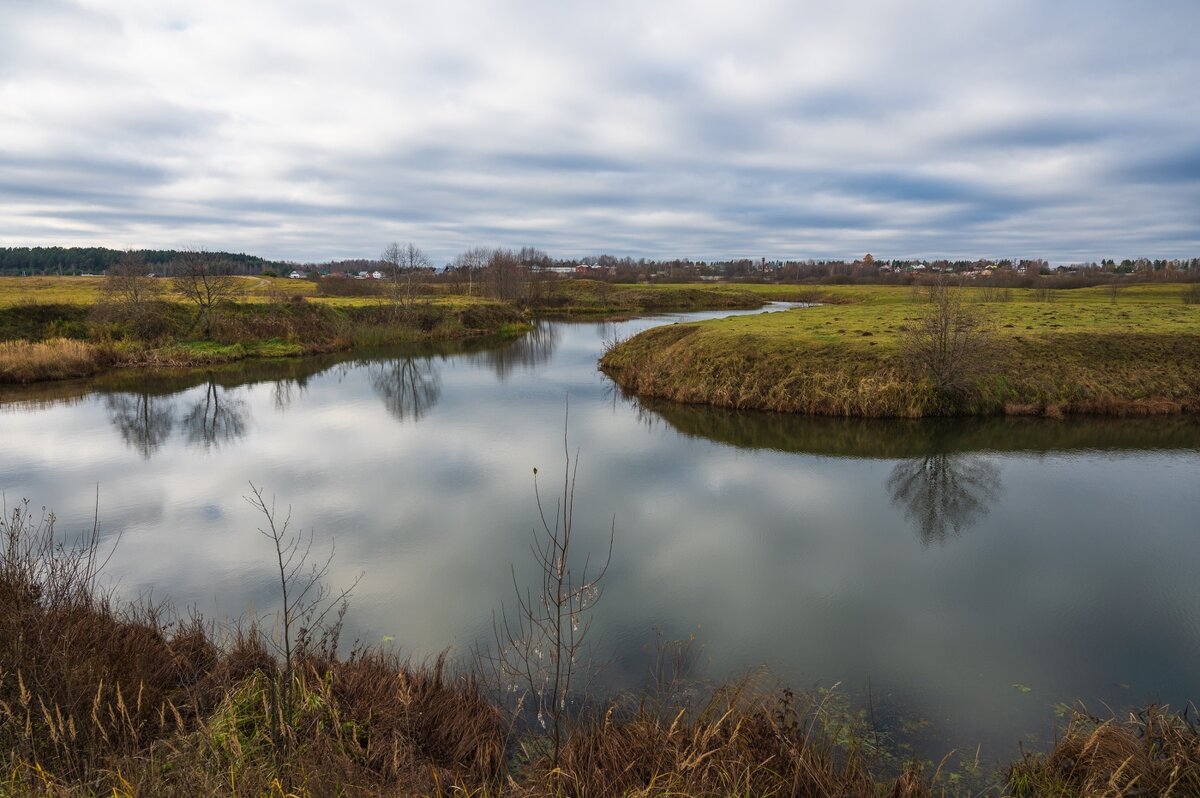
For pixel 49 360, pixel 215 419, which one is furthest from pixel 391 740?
pixel 49 360

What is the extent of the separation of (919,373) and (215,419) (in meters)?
25.0

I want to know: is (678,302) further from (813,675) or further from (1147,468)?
(813,675)

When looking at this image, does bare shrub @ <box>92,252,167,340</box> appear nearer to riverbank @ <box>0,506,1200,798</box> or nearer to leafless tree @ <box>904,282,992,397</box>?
riverbank @ <box>0,506,1200,798</box>

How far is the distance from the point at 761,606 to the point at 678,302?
78.4 metres

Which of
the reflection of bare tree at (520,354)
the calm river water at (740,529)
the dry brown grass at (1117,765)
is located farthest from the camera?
the reflection of bare tree at (520,354)

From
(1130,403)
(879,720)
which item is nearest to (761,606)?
(879,720)

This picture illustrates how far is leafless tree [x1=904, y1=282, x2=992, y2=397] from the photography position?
21000mm

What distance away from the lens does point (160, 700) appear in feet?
20.6

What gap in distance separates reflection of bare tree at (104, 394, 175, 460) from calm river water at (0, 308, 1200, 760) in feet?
0.63

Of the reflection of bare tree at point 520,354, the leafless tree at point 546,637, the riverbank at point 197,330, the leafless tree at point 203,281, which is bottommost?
the leafless tree at point 546,637

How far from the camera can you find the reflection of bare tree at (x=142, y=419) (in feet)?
64.6

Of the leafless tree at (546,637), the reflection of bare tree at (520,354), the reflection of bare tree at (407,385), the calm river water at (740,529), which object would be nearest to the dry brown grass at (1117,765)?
the calm river water at (740,529)

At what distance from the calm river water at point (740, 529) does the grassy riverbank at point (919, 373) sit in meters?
1.16

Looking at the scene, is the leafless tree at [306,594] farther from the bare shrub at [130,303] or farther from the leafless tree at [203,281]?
the leafless tree at [203,281]
